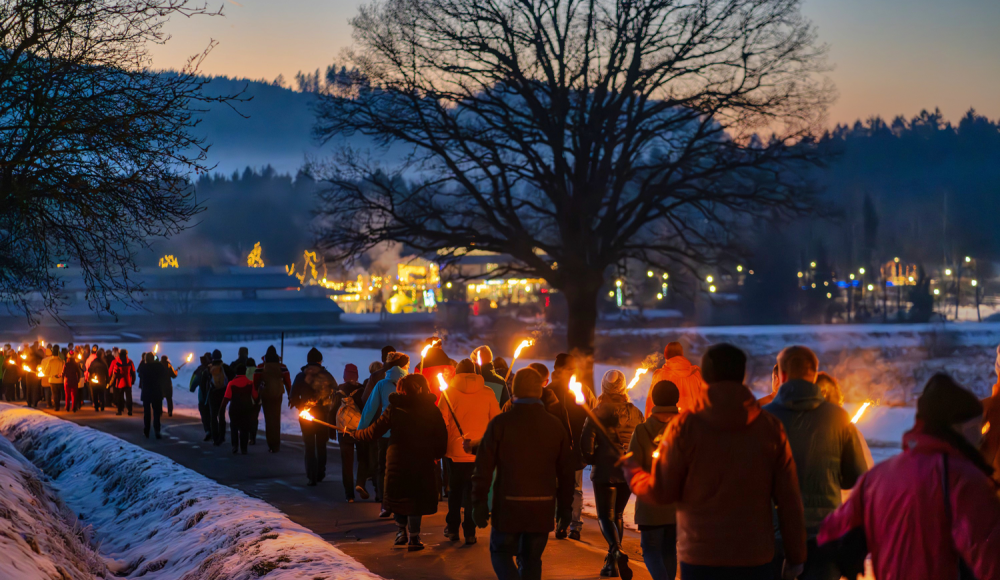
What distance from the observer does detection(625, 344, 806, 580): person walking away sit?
12.7 feet

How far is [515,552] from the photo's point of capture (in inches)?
227

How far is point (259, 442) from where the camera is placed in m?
17.8

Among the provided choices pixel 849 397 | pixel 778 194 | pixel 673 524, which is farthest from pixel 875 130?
pixel 673 524

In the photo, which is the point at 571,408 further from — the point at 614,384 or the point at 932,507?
the point at 932,507

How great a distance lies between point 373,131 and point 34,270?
368 inches

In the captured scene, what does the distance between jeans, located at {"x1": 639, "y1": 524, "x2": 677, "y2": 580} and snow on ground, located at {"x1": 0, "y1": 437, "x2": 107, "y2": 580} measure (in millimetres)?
4157

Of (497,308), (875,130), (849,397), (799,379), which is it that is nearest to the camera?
(799,379)

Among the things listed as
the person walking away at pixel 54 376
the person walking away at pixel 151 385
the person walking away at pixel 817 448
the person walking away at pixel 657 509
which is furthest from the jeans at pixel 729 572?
the person walking away at pixel 54 376

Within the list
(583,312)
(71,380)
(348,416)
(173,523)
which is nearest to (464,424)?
(348,416)

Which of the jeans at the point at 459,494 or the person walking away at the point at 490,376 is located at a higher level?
the person walking away at the point at 490,376

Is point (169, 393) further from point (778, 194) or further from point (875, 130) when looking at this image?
point (875, 130)

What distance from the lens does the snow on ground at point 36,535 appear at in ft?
20.0

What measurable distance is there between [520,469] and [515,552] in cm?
58

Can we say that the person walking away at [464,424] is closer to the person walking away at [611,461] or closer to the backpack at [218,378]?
the person walking away at [611,461]
